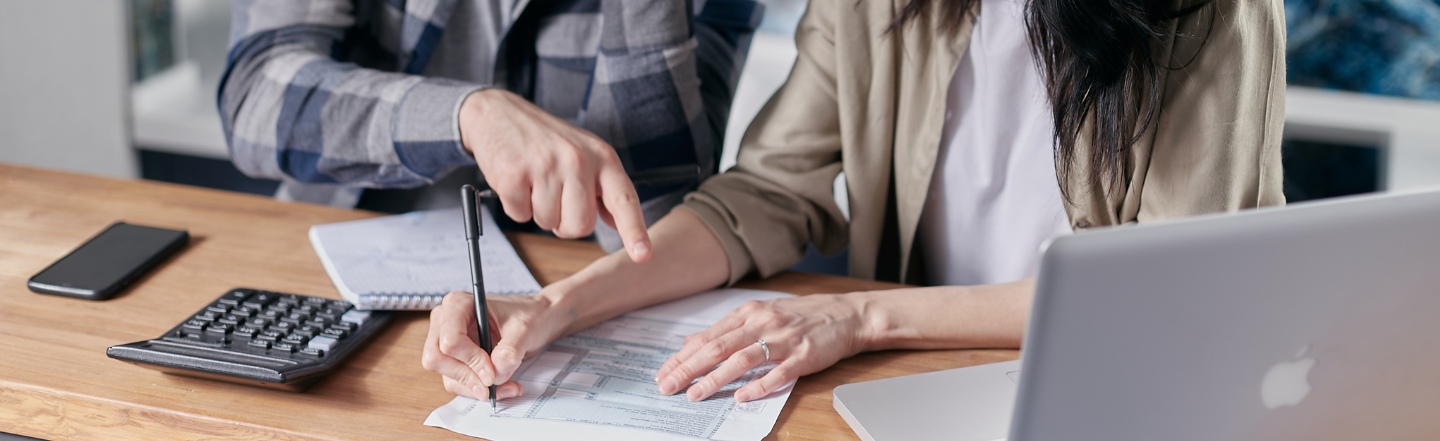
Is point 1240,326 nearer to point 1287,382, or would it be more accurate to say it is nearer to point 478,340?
point 1287,382

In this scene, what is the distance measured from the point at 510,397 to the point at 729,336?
19cm

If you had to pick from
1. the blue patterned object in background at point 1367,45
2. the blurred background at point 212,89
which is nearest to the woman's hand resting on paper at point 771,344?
the blurred background at point 212,89

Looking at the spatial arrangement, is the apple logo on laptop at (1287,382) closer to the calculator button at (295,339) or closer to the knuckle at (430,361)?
the knuckle at (430,361)

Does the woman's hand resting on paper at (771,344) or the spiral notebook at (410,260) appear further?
the spiral notebook at (410,260)

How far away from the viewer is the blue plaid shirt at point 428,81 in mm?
1068

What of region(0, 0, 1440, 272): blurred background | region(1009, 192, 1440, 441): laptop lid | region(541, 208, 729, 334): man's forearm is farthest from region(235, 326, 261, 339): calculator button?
region(0, 0, 1440, 272): blurred background

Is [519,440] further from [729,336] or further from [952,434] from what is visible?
[952,434]

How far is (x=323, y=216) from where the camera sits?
1100mm

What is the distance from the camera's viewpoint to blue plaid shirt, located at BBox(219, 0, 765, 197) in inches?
42.1

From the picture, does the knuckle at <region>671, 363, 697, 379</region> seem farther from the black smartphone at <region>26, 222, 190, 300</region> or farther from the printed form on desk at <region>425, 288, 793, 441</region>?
the black smartphone at <region>26, 222, 190, 300</region>

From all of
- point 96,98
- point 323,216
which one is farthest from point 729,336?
point 96,98

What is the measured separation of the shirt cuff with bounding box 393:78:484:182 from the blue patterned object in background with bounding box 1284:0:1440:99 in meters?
2.01

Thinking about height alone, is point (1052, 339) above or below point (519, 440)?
above

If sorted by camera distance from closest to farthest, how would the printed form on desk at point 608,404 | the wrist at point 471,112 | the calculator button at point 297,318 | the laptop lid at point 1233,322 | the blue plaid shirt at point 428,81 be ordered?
the laptop lid at point 1233,322, the printed form on desk at point 608,404, the calculator button at point 297,318, the wrist at point 471,112, the blue plaid shirt at point 428,81
